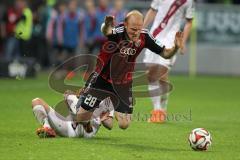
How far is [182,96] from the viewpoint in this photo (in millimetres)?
20922

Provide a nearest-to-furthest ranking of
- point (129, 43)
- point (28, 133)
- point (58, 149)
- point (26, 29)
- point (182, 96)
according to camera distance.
A: point (58, 149) < point (129, 43) < point (28, 133) < point (182, 96) < point (26, 29)

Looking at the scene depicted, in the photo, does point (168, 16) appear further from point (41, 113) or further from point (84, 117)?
point (41, 113)

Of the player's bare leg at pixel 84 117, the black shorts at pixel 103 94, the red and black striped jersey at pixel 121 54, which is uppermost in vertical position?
the red and black striped jersey at pixel 121 54

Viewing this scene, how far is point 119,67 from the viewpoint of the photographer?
11.6m

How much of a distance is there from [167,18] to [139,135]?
11.6ft

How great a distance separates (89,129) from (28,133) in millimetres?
1134

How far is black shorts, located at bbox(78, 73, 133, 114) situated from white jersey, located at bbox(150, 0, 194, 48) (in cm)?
336

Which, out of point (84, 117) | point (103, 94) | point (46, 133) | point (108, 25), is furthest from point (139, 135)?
point (108, 25)

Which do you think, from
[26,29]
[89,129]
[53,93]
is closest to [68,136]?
[89,129]

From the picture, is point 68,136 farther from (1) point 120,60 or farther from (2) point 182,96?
(2) point 182,96

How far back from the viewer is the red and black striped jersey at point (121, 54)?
37.1 feet

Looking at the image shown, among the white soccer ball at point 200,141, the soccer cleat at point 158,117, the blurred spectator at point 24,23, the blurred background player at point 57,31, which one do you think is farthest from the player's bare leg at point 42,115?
the blurred background player at point 57,31

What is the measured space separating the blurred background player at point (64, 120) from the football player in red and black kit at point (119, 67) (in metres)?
0.12

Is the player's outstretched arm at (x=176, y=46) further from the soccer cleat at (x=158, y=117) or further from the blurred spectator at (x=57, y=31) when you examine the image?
the blurred spectator at (x=57, y=31)
